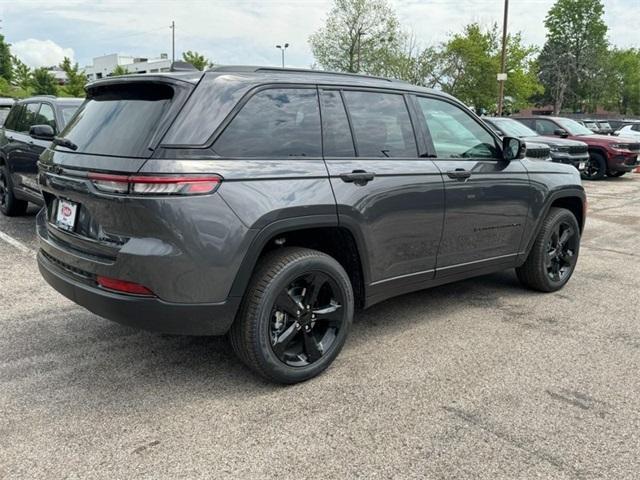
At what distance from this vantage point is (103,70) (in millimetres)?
100375

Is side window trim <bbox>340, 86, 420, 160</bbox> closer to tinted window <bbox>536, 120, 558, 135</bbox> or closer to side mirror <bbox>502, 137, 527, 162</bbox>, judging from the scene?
side mirror <bbox>502, 137, 527, 162</bbox>

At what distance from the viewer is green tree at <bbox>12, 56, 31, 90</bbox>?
46400 millimetres

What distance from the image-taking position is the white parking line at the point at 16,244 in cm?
636

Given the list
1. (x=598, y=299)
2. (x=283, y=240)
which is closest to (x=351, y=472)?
(x=283, y=240)

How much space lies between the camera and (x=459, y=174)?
161 inches

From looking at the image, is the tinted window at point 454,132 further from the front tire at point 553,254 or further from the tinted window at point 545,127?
the tinted window at point 545,127

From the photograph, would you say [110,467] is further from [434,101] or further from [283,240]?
[434,101]

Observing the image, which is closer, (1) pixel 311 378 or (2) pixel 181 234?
(2) pixel 181 234

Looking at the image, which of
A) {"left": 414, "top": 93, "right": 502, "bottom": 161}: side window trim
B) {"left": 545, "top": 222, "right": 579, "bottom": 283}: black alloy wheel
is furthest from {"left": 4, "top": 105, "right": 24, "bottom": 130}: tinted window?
{"left": 545, "top": 222, "right": 579, "bottom": 283}: black alloy wheel

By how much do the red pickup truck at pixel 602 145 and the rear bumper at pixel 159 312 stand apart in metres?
13.8

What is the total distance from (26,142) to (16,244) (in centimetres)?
141

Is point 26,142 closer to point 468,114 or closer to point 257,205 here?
point 257,205

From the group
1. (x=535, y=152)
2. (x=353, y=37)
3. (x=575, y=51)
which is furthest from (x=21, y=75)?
(x=575, y=51)

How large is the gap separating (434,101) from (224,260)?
219 centimetres
